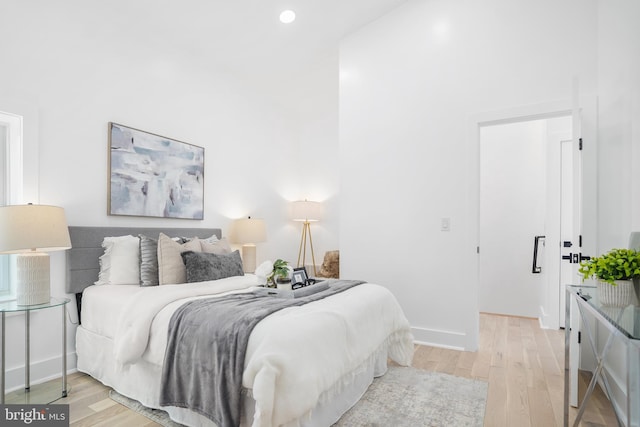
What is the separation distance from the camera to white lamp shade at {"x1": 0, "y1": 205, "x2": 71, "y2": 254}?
2.18 metres

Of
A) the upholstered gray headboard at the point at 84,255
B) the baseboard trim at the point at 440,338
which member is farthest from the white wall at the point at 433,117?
the upholstered gray headboard at the point at 84,255

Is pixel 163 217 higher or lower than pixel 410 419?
higher

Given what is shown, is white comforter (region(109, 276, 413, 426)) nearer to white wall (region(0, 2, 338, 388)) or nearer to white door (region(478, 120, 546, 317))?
white wall (region(0, 2, 338, 388))

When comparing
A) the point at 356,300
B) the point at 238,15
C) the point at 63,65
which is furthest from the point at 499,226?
the point at 63,65

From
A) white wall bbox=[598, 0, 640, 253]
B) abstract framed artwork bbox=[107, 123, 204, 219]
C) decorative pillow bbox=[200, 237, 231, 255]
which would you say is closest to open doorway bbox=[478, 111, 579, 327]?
white wall bbox=[598, 0, 640, 253]

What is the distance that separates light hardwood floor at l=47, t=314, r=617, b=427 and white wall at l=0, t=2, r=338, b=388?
26.3 inches

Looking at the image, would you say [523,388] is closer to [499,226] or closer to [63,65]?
[499,226]

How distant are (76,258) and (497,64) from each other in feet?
13.1

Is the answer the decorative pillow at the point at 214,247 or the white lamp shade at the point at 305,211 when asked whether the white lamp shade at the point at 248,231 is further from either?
the white lamp shade at the point at 305,211

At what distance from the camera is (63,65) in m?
2.86

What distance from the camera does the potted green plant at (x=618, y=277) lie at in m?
1.60

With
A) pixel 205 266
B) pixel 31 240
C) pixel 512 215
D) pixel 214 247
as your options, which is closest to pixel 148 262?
pixel 205 266

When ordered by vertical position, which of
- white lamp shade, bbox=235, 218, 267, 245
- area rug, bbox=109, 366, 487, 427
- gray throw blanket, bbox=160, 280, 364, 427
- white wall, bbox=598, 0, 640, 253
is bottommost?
area rug, bbox=109, 366, 487, 427

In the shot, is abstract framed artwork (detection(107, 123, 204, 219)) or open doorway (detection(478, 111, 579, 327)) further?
open doorway (detection(478, 111, 579, 327))
